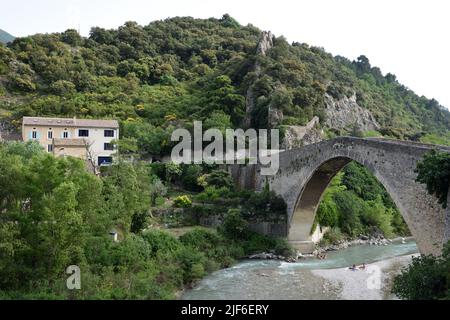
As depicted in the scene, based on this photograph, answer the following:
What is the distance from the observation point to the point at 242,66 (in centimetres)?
5069

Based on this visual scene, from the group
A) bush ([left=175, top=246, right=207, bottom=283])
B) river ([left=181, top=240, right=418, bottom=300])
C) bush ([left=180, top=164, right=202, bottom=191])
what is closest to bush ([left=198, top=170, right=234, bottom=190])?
bush ([left=180, top=164, right=202, bottom=191])

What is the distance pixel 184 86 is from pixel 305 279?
38.9 m

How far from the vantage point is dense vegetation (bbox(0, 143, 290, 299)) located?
15.4m

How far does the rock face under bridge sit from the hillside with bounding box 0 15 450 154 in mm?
11343

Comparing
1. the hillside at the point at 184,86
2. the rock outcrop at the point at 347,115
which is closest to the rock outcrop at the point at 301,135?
the hillside at the point at 184,86

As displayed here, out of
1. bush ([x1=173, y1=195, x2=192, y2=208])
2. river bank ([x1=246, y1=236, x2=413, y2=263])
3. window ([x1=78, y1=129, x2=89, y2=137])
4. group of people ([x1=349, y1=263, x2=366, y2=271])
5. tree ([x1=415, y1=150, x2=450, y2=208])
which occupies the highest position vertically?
window ([x1=78, y1=129, x2=89, y2=137])

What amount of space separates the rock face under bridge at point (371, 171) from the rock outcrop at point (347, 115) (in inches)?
659

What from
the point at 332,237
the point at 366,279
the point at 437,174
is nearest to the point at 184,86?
the point at 332,237

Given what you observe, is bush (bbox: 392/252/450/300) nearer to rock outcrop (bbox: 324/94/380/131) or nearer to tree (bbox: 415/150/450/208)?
tree (bbox: 415/150/450/208)
